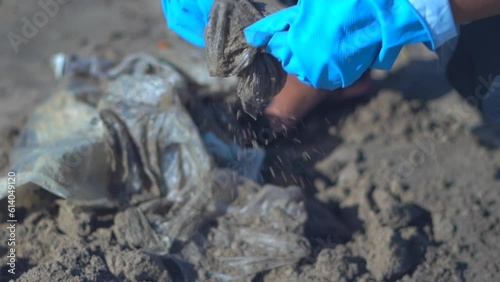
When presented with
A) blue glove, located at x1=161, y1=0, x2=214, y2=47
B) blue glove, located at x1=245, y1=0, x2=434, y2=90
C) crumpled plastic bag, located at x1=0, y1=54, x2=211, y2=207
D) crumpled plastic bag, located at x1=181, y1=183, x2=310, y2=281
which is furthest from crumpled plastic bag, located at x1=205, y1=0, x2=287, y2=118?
crumpled plastic bag, located at x1=0, y1=54, x2=211, y2=207

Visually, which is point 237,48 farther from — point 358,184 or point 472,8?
point 358,184

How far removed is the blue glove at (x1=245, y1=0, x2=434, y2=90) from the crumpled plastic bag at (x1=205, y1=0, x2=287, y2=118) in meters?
0.04

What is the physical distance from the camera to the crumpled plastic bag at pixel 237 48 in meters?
1.92

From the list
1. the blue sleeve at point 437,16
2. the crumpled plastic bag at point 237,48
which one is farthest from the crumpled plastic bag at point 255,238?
the blue sleeve at point 437,16

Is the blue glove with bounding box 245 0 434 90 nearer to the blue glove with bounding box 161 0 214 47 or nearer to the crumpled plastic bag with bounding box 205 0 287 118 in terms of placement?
the crumpled plastic bag with bounding box 205 0 287 118

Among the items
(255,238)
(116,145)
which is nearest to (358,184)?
(255,238)

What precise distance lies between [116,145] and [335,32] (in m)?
1.04

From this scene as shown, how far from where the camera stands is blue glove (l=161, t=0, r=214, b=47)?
222 cm

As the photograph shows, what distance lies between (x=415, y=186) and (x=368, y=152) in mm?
271

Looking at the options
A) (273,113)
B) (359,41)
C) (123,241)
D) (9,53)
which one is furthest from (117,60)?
(359,41)

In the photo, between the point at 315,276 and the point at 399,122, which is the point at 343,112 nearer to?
the point at 399,122

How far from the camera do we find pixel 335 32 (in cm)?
186

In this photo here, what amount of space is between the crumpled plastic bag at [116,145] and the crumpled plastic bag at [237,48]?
655 mm

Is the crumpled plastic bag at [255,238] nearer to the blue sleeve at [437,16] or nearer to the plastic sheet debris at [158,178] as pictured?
the plastic sheet debris at [158,178]
